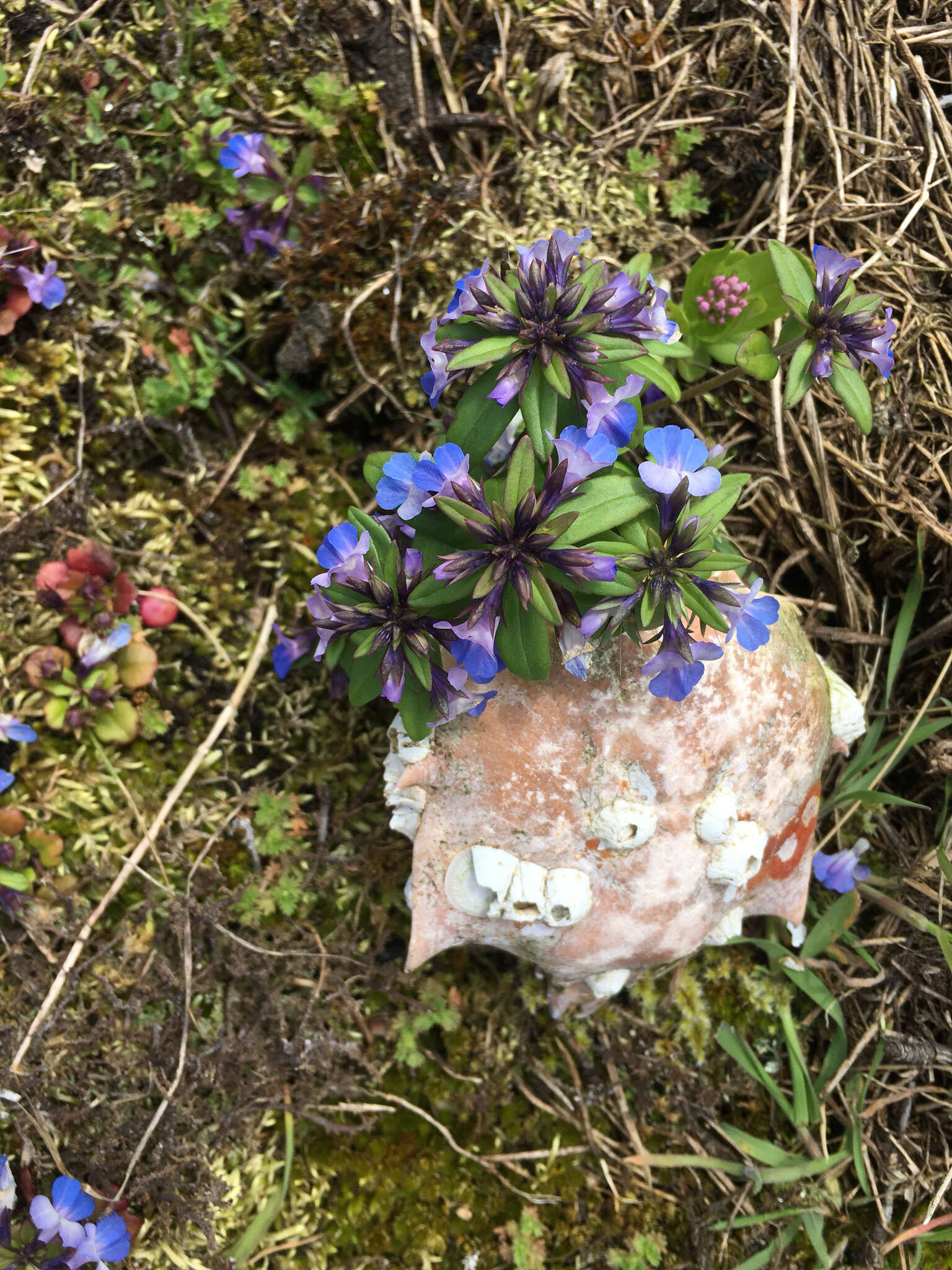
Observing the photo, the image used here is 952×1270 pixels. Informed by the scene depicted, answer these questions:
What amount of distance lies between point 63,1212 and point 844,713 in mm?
3236

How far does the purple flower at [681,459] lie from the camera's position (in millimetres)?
2512

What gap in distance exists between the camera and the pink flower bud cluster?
10.6ft

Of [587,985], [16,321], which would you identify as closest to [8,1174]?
[587,985]

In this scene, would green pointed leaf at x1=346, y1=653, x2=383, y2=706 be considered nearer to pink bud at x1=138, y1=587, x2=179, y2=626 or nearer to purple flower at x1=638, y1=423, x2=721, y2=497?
purple flower at x1=638, y1=423, x2=721, y2=497

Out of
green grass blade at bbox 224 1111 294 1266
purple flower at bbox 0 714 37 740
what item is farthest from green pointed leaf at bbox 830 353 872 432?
green grass blade at bbox 224 1111 294 1266

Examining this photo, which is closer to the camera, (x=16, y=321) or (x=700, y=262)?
(x=700, y=262)

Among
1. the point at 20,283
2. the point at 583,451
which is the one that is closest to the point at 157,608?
the point at 20,283

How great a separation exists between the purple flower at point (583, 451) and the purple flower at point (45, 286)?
7.76 feet

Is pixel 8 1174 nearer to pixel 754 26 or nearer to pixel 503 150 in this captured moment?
pixel 503 150

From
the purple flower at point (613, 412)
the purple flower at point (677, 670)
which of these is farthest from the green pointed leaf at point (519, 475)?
the purple flower at point (677, 670)

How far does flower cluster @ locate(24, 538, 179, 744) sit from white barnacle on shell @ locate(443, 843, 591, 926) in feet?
5.21

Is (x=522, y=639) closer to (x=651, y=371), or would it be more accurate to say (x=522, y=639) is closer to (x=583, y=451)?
(x=583, y=451)

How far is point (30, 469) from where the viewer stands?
12.1ft

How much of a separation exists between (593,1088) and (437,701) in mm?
2020
